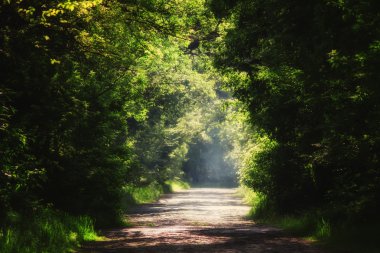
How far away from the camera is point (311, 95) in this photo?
1291cm

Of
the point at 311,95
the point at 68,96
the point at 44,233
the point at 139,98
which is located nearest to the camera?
the point at 44,233

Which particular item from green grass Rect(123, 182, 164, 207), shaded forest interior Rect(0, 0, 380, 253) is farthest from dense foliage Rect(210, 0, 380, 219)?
green grass Rect(123, 182, 164, 207)

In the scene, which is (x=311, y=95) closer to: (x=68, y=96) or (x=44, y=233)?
(x=68, y=96)

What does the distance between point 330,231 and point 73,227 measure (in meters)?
7.39

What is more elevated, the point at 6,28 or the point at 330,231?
the point at 6,28

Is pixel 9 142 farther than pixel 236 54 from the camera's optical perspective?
No

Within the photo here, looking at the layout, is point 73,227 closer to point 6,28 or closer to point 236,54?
point 6,28

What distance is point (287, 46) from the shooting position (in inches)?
585

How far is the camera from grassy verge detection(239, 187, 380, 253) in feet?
38.0

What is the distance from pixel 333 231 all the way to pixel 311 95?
3963 mm

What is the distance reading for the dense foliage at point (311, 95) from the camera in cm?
1030

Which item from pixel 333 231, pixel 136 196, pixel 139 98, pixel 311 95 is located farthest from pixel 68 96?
pixel 136 196

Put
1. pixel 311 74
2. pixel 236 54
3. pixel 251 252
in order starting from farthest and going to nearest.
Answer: pixel 236 54 → pixel 311 74 → pixel 251 252

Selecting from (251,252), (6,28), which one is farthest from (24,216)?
(251,252)
